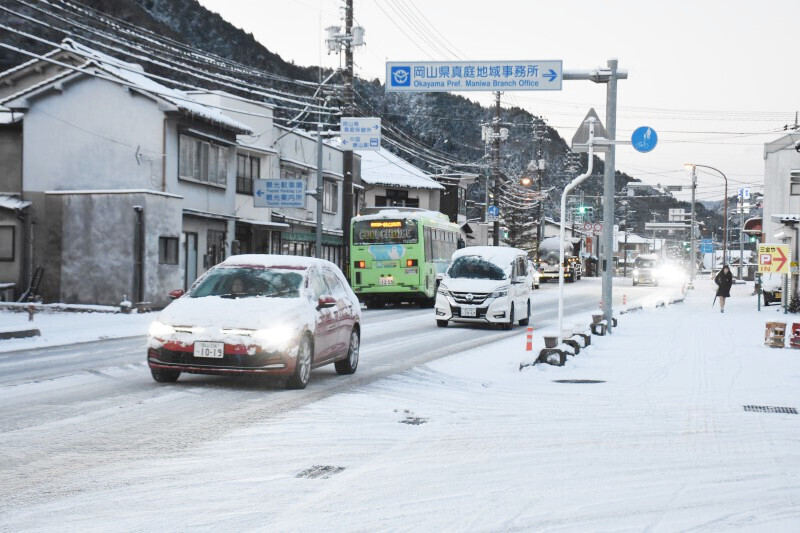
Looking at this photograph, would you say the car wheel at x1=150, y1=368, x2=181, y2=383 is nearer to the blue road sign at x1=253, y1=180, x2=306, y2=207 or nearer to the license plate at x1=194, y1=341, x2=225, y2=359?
the license plate at x1=194, y1=341, x2=225, y2=359

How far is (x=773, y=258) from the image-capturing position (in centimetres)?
3250

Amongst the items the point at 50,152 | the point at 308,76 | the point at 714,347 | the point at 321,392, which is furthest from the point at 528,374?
the point at 308,76

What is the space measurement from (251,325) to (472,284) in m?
13.7

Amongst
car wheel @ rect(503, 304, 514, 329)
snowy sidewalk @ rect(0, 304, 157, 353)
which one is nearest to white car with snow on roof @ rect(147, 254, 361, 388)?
snowy sidewalk @ rect(0, 304, 157, 353)

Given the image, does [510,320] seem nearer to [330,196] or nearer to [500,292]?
[500,292]

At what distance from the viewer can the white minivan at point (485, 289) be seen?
919 inches

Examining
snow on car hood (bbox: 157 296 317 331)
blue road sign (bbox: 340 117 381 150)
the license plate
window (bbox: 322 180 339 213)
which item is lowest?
the license plate

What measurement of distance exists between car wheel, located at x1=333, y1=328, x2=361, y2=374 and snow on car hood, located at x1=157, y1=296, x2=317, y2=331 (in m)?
1.79

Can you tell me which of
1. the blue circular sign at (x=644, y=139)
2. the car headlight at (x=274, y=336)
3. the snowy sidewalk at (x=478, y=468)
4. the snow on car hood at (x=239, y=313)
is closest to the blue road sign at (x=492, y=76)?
the blue circular sign at (x=644, y=139)

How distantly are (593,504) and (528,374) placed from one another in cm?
747

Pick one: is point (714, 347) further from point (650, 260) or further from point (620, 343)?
point (650, 260)

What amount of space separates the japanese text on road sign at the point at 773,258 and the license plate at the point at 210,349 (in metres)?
26.8

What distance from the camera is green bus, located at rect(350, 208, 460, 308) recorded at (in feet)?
111

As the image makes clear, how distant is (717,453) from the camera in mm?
7527
